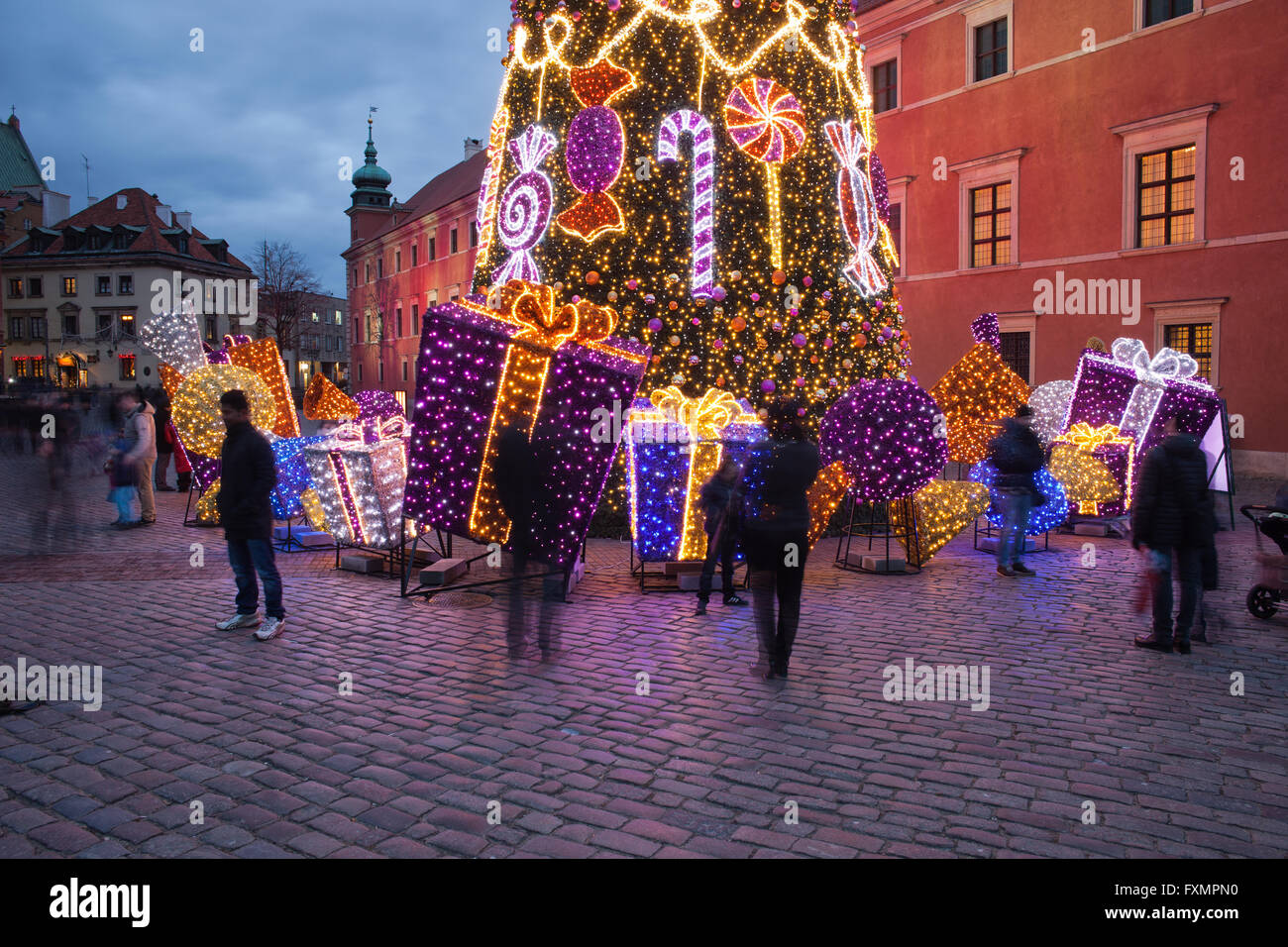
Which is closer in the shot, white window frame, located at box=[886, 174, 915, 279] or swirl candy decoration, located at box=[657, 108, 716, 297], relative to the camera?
swirl candy decoration, located at box=[657, 108, 716, 297]

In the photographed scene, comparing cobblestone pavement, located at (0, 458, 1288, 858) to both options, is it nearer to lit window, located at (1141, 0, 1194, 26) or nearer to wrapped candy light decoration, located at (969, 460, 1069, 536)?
wrapped candy light decoration, located at (969, 460, 1069, 536)

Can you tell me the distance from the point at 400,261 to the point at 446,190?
758cm

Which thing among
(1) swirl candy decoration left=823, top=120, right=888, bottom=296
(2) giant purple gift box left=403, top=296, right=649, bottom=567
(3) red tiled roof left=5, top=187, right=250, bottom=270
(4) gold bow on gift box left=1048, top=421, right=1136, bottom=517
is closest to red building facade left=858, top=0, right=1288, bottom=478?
(4) gold bow on gift box left=1048, top=421, right=1136, bottom=517

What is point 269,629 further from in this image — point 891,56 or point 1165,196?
point 891,56

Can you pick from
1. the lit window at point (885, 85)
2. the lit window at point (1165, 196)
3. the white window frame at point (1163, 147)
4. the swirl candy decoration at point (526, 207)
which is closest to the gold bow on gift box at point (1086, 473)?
the swirl candy decoration at point (526, 207)

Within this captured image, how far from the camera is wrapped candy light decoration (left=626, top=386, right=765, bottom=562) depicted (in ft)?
28.7

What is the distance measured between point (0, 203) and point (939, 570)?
83443mm

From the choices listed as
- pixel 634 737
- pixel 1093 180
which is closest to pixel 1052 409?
pixel 634 737

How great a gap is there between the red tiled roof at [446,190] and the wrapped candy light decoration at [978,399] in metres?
43.5

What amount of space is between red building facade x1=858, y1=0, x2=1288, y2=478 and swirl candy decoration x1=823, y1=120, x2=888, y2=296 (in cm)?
1291

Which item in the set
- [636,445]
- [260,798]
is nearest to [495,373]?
[636,445]

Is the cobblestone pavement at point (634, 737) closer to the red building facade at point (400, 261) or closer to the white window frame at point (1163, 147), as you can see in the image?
the white window frame at point (1163, 147)

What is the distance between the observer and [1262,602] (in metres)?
7.48
